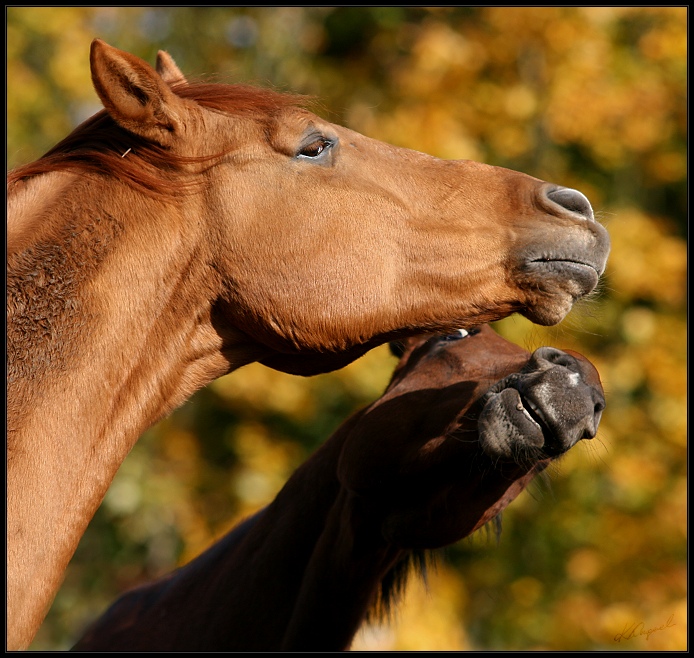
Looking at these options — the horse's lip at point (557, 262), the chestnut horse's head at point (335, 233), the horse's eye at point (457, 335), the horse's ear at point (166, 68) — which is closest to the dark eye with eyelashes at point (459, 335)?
the horse's eye at point (457, 335)

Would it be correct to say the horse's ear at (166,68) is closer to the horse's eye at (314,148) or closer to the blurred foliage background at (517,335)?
the horse's eye at (314,148)

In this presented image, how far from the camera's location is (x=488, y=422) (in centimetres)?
281

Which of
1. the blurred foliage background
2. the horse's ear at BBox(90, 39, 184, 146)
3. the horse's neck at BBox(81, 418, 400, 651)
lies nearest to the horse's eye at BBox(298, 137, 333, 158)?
the horse's ear at BBox(90, 39, 184, 146)

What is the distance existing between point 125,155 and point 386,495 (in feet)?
5.27

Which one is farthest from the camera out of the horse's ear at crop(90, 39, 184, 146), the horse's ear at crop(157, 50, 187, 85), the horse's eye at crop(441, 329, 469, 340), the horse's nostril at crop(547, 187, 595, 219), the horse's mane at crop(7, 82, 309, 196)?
the horse's eye at crop(441, 329, 469, 340)

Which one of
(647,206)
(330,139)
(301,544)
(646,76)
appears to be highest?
(330,139)

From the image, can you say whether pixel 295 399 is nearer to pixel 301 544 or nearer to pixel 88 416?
pixel 301 544

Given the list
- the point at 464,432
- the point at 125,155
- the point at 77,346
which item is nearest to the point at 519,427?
the point at 464,432

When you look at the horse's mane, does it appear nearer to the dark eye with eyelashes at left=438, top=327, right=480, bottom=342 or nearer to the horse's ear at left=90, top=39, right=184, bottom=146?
the horse's ear at left=90, top=39, right=184, bottom=146

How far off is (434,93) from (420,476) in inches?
261

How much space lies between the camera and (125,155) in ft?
8.99

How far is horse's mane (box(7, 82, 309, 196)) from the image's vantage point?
2.71m

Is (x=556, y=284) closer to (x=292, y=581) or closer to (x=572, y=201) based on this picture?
(x=572, y=201)

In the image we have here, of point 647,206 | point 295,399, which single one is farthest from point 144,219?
point 647,206
